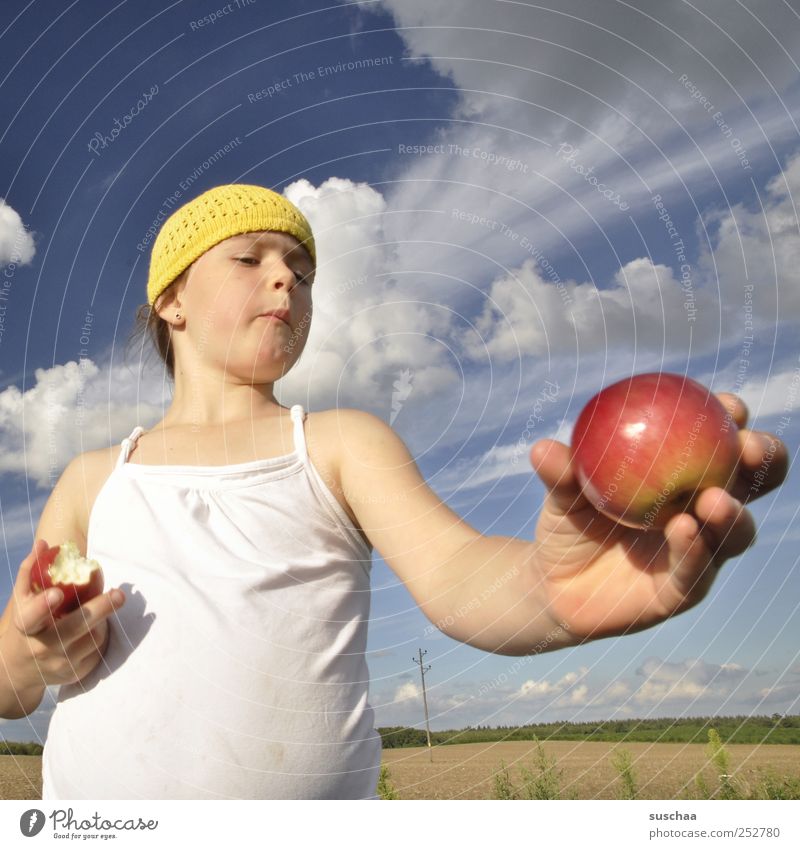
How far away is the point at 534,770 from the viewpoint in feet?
17.0

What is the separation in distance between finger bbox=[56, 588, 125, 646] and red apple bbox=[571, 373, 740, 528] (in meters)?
0.82

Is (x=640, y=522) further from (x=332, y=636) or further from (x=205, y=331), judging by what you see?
(x=205, y=331)

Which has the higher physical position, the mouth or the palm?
the mouth

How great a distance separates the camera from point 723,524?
3.04ft

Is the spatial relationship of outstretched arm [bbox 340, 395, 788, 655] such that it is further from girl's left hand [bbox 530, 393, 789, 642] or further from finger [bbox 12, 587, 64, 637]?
finger [bbox 12, 587, 64, 637]

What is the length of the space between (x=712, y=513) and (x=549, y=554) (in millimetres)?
214

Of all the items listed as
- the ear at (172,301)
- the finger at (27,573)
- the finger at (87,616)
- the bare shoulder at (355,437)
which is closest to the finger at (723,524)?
the bare shoulder at (355,437)

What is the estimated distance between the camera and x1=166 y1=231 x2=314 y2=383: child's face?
1.69m

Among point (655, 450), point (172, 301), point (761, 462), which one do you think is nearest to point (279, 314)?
point (172, 301)

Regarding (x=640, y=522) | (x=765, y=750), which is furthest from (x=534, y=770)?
(x=640, y=522)

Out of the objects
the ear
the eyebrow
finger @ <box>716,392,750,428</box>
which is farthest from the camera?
the ear

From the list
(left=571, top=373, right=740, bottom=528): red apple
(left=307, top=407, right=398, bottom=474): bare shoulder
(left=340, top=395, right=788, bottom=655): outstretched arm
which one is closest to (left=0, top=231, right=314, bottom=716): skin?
(left=307, top=407, right=398, bottom=474): bare shoulder

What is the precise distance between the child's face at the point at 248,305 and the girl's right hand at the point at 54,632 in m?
0.53

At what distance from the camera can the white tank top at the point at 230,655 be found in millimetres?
1398
